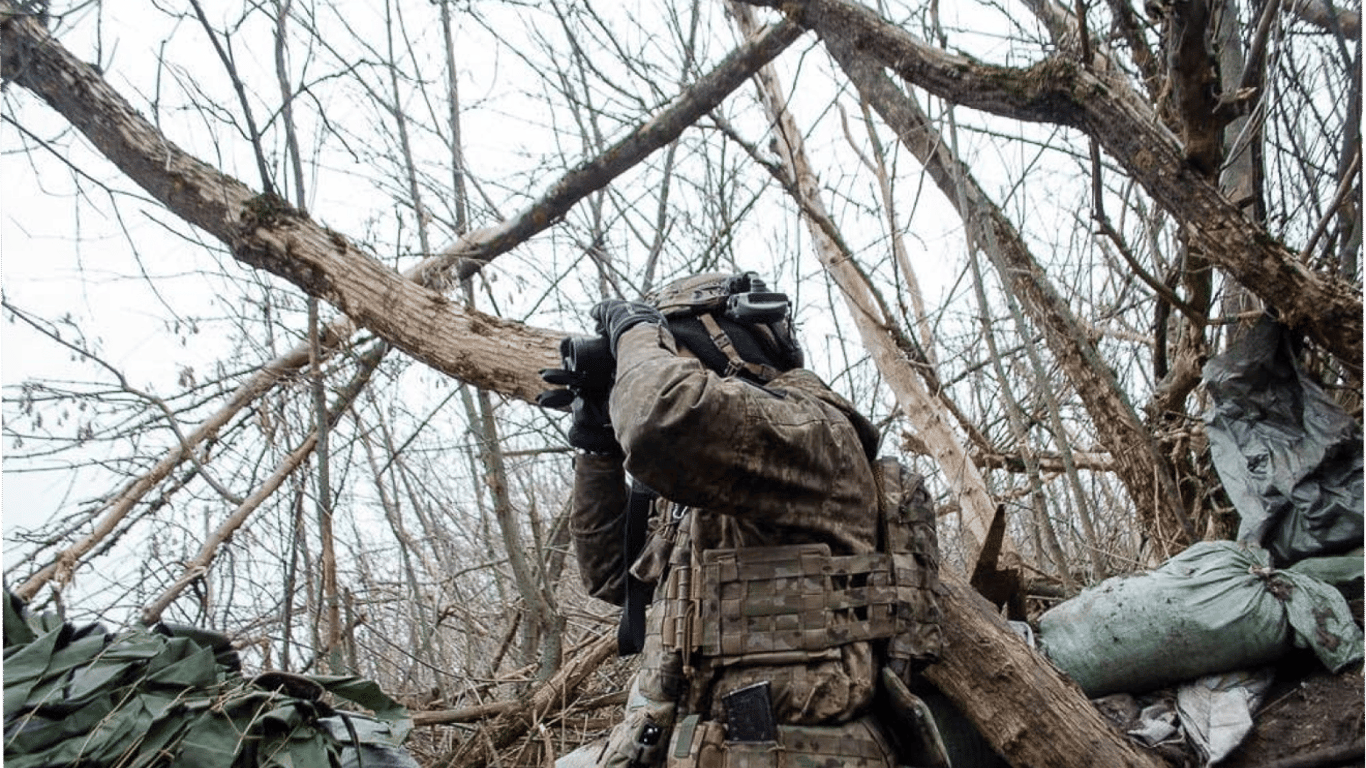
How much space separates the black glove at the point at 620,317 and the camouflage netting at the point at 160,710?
4.20ft

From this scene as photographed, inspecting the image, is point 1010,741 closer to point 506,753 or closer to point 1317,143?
point 506,753

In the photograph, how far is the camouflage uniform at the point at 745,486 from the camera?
1982 millimetres

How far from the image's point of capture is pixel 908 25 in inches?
181

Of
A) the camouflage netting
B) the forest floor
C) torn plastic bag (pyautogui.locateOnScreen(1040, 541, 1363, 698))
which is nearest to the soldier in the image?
the camouflage netting

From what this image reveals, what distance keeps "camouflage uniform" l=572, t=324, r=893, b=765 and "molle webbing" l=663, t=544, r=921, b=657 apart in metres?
0.03

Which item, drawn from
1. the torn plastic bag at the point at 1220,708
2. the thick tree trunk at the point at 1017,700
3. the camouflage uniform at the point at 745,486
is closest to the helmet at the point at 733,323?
the camouflage uniform at the point at 745,486

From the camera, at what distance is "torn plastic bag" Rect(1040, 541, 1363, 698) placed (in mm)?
3029

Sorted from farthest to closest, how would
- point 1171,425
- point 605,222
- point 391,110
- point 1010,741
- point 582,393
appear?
point 605,222, point 391,110, point 1171,425, point 1010,741, point 582,393

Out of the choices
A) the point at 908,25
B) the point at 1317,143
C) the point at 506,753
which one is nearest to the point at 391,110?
the point at 908,25

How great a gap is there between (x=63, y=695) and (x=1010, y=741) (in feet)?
8.45

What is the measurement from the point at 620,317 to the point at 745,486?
50cm

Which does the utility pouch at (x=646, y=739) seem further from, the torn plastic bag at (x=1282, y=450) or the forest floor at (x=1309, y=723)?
the torn plastic bag at (x=1282, y=450)

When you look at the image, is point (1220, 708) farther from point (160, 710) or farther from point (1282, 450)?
point (160, 710)

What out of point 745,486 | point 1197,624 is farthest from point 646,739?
point 1197,624
